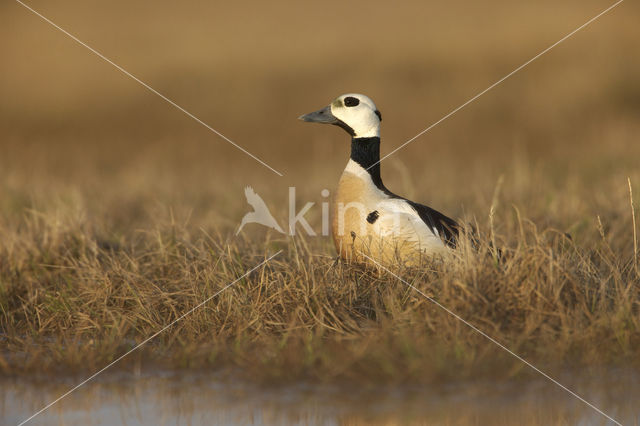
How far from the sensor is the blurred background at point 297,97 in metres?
11.8

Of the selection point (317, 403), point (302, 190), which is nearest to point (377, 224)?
point (317, 403)

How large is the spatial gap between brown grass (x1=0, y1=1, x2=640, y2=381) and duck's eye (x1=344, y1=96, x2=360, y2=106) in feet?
3.22

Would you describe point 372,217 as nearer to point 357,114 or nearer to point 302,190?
point 357,114

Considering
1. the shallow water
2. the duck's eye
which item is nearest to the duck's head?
the duck's eye

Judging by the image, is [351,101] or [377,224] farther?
[351,101]

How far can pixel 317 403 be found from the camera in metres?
4.14

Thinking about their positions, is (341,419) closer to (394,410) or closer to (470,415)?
(394,410)

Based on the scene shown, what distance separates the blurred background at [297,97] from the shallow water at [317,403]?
5.57 m

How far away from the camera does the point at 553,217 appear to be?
7.56 metres

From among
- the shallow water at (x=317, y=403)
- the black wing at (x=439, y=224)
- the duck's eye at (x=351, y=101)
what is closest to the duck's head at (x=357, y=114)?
the duck's eye at (x=351, y=101)

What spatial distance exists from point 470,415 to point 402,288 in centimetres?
139

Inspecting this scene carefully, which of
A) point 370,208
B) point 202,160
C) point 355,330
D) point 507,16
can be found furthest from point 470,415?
point 507,16

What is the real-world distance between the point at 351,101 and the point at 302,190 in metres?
3.77

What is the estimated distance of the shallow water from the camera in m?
3.96
